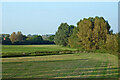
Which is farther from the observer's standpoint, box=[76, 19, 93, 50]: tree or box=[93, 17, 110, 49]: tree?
box=[76, 19, 93, 50]: tree

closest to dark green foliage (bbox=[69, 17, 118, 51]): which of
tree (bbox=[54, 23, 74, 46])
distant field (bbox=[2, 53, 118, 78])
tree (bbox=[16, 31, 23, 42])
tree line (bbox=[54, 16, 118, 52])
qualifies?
tree line (bbox=[54, 16, 118, 52])

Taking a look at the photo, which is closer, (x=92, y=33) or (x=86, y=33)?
(x=92, y=33)

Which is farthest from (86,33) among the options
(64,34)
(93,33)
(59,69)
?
(59,69)

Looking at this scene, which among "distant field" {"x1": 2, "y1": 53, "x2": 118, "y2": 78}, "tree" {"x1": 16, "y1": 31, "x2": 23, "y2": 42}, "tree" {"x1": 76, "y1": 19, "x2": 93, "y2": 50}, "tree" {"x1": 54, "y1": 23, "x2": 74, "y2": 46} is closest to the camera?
"distant field" {"x1": 2, "y1": 53, "x2": 118, "y2": 78}

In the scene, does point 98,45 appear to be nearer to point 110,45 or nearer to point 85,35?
point 85,35

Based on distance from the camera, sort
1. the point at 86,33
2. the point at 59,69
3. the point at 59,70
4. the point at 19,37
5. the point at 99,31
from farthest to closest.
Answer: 1. the point at 19,37
2. the point at 86,33
3. the point at 99,31
4. the point at 59,69
5. the point at 59,70

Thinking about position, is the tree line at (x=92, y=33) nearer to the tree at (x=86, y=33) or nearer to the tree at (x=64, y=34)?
the tree at (x=86, y=33)

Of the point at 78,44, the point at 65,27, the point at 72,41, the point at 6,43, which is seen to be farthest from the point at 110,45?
the point at 65,27

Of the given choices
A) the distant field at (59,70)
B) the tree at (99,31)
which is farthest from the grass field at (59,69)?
the tree at (99,31)

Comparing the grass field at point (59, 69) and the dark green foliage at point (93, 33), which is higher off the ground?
the dark green foliage at point (93, 33)

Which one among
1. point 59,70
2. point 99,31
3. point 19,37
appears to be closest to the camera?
point 59,70

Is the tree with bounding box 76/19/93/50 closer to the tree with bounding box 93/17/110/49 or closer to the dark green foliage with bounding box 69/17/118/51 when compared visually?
the dark green foliage with bounding box 69/17/118/51

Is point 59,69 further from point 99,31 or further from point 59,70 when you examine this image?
point 99,31

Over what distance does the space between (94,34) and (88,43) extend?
8.49 ft
